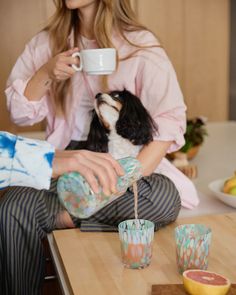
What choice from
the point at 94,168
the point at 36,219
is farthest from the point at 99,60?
the point at 94,168

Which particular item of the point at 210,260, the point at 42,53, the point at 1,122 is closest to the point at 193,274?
the point at 210,260

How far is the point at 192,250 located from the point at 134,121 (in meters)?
0.55

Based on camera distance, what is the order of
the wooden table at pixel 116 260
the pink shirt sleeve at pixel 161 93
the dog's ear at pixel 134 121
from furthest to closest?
the pink shirt sleeve at pixel 161 93, the dog's ear at pixel 134 121, the wooden table at pixel 116 260

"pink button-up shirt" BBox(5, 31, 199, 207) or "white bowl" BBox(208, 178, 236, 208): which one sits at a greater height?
"pink button-up shirt" BBox(5, 31, 199, 207)

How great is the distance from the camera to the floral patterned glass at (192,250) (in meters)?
1.16

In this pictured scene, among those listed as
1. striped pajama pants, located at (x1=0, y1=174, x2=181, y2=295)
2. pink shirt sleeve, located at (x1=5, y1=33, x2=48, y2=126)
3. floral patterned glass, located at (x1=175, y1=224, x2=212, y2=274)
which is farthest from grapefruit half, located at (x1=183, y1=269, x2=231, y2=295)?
pink shirt sleeve, located at (x1=5, y1=33, x2=48, y2=126)

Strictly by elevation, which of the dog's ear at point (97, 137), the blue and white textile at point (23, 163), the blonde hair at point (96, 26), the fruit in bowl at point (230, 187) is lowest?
the fruit in bowl at point (230, 187)

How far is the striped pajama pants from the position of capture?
1504mm

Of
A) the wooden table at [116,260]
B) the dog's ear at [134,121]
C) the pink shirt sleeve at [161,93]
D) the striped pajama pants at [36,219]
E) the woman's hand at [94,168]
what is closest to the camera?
the woman's hand at [94,168]

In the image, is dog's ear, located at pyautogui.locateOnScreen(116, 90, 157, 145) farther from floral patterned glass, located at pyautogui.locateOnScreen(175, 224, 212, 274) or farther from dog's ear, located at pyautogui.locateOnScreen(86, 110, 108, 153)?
floral patterned glass, located at pyautogui.locateOnScreen(175, 224, 212, 274)

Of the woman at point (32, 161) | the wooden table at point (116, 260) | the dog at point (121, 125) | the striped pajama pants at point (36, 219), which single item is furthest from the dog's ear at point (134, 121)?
the woman at point (32, 161)

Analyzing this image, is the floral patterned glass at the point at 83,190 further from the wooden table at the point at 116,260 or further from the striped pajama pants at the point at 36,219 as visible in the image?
the striped pajama pants at the point at 36,219

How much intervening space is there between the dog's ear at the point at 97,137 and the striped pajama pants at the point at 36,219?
0.16 meters

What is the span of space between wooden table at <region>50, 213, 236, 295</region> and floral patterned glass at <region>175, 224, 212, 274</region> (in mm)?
35
